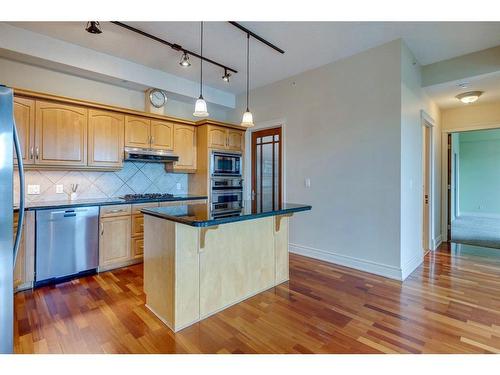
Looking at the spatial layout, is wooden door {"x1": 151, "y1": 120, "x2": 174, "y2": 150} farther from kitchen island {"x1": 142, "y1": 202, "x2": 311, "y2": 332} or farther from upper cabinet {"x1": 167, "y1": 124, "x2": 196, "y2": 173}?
kitchen island {"x1": 142, "y1": 202, "x2": 311, "y2": 332}

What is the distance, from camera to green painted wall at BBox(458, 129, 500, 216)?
7.92m

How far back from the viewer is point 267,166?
477cm

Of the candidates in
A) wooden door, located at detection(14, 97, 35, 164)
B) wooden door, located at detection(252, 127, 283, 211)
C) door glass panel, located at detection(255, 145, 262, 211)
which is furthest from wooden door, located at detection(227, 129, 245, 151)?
wooden door, located at detection(14, 97, 35, 164)

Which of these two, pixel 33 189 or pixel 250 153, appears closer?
pixel 33 189

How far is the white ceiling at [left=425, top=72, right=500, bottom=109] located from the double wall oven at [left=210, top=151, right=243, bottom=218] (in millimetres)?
3299

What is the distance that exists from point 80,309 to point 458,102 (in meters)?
6.26

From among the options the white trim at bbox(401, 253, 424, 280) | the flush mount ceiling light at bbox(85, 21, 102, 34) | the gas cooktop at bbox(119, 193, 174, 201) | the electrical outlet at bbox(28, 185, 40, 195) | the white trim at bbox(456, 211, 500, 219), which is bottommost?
the white trim at bbox(401, 253, 424, 280)

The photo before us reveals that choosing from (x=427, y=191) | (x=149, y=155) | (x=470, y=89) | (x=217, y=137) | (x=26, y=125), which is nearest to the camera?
(x=26, y=125)

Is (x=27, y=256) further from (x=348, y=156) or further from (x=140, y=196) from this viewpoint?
(x=348, y=156)

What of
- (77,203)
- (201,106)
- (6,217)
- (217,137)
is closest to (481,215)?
(217,137)

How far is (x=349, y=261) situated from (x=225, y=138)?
2934 millimetres

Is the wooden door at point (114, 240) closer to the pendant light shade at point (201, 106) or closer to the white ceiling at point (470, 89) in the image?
the pendant light shade at point (201, 106)

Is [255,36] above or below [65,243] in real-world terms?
above
